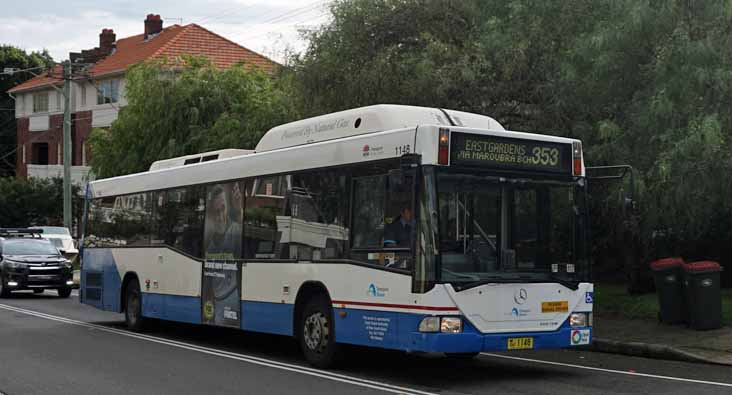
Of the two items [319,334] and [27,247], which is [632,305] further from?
[27,247]

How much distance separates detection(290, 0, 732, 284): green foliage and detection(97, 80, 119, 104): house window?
41643 mm

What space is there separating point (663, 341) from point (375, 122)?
19.0 ft

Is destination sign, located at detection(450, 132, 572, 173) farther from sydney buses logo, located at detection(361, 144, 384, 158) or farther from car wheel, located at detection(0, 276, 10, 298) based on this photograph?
car wheel, located at detection(0, 276, 10, 298)

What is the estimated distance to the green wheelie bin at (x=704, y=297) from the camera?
16094mm

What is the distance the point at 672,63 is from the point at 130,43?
2226 inches

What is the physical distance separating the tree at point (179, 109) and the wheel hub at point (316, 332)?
68.2 ft

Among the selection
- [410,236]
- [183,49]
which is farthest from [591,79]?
[183,49]

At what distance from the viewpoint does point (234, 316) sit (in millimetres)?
15508

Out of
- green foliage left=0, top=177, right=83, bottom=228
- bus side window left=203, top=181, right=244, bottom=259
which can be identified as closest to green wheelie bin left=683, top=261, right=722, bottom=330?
bus side window left=203, top=181, right=244, bottom=259

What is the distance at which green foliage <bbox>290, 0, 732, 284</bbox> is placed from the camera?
15.7 metres

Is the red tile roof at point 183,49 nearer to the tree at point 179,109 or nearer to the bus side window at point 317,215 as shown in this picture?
the tree at point 179,109

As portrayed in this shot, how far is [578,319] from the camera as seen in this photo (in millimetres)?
12531

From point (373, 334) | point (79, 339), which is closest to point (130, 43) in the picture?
point (79, 339)

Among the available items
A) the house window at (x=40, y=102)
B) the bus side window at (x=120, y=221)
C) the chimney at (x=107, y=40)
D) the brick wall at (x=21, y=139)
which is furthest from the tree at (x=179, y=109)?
the brick wall at (x=21, y=139)
